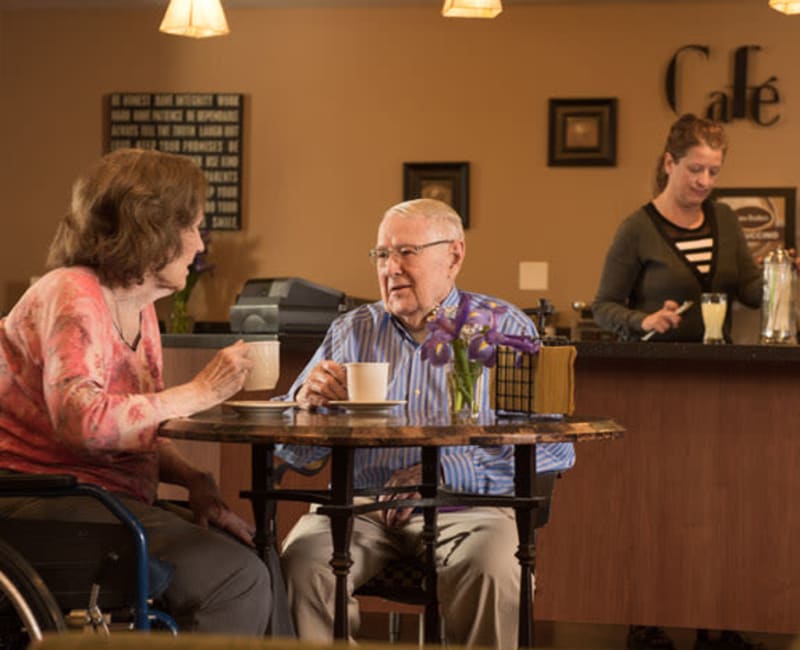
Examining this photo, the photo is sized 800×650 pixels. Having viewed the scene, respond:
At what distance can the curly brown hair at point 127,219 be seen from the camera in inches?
93.1

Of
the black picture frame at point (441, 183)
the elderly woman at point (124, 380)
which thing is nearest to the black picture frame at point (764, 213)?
the black picture frame at point (441, 183)

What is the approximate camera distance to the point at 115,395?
7.39 feet

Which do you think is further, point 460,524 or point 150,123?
point 150,123

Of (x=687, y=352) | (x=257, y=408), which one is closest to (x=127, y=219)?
(x=257, y=408)

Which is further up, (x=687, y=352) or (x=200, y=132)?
(x=200, y=132)

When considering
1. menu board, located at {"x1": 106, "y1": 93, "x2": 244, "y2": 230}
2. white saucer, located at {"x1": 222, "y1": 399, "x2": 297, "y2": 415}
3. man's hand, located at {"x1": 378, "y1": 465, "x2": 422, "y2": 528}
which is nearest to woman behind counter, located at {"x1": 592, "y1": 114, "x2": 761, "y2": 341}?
man's hand, located at {"x1": 378, "y1": 465, "x2": 422, "y2": 528}

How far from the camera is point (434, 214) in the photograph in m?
2.92

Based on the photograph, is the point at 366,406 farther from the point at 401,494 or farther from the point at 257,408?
the point at 401,494

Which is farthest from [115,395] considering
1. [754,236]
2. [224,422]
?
[754,236]

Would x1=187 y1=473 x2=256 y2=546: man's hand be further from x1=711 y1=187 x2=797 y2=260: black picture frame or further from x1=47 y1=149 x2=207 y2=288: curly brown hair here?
x1=711 y1=187 x2=797 y2=260: black picture frame

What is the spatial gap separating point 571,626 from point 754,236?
8.45 feet

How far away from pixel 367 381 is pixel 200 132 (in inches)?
182

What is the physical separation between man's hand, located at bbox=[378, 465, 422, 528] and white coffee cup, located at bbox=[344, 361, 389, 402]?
9.9 inches

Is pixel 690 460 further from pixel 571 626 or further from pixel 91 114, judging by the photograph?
pixel 91 114
